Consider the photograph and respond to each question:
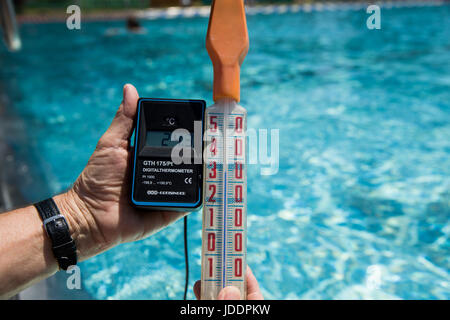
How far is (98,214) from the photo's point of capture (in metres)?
1.40

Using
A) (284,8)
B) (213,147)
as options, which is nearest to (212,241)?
(213,147)

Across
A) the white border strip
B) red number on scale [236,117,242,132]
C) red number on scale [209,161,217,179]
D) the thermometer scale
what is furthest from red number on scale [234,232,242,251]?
the white border strip

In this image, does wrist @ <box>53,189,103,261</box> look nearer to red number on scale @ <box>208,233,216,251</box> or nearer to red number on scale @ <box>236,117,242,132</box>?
red number on scale @ <box>208,233,216,251</box>

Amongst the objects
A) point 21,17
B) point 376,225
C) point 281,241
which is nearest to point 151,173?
point 281,241

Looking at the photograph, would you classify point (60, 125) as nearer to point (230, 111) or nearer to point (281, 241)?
point (281, 241)

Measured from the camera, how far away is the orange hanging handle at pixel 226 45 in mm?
1162

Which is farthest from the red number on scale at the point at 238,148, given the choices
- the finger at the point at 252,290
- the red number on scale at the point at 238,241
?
the finger at the point at 252,290

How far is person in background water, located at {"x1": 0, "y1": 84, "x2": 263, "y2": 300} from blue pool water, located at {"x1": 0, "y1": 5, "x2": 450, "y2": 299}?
923 millimetres

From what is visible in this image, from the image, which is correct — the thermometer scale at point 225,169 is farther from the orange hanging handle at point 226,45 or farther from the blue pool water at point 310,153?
the blue pool water at point 310,153

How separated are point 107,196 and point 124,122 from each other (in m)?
0.29

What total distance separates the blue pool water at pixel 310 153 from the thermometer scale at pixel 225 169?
4.05ft

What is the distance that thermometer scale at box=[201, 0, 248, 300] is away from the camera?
1181 mm

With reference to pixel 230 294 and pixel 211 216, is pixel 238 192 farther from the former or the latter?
pixel 230 294

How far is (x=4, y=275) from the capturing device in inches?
48.4
